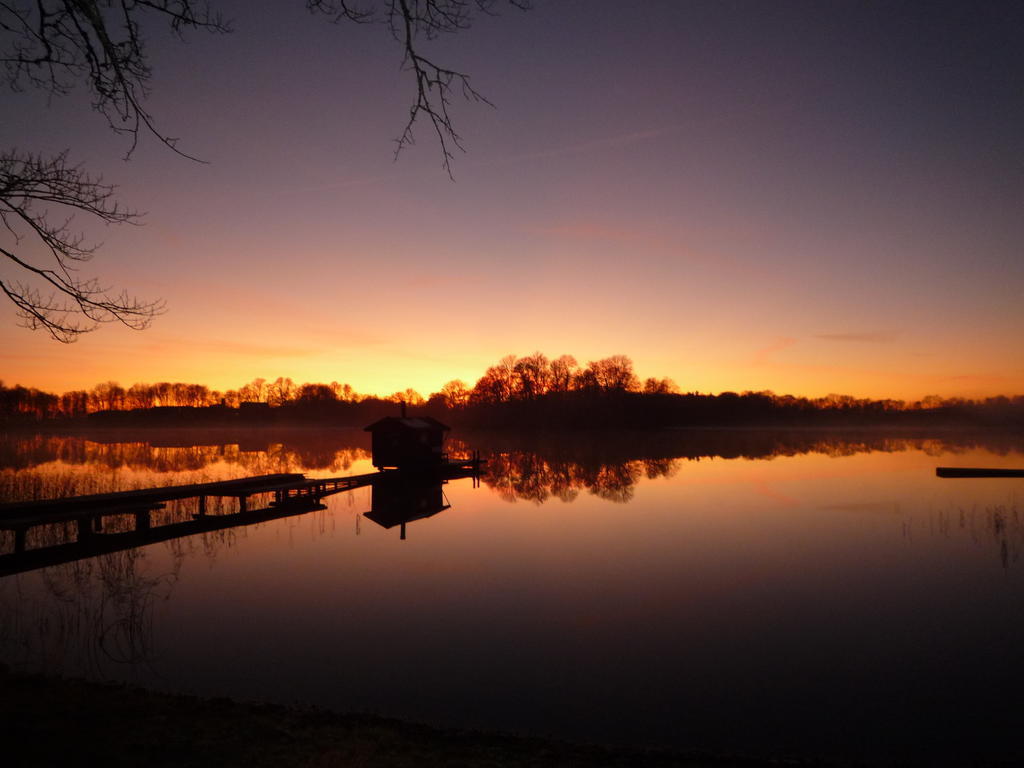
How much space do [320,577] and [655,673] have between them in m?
8.69

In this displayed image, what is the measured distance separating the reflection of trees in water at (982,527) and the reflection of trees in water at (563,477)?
36.6 ft

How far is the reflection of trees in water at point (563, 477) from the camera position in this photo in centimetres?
2906

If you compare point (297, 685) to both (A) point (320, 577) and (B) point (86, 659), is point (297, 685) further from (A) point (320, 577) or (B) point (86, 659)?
(A) point (320, 577)

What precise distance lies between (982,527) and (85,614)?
25110 mm

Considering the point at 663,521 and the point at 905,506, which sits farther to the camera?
the point at 905,506

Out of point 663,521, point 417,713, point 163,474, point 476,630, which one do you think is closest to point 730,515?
point 663,521

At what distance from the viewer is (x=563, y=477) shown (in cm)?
3600

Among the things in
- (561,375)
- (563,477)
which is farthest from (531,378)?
(563,477)

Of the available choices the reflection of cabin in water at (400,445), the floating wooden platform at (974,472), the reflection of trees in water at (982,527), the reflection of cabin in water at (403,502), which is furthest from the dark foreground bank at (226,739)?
the floating wooden platform at (974,472)

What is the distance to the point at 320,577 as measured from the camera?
563 inches

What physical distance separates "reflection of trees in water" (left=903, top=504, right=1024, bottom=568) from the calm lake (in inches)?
4.9

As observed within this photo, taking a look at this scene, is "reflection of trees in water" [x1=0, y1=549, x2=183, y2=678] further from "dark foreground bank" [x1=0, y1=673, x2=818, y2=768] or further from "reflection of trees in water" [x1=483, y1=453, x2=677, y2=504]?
"reflection of trees in water" [x1=483, y1=453, x2=677, y2=504]

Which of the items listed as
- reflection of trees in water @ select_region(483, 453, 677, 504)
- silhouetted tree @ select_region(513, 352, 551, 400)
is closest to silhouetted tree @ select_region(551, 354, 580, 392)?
silhouetted tree @ select_region(513, 352, 551, 400)

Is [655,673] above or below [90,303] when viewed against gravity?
below
